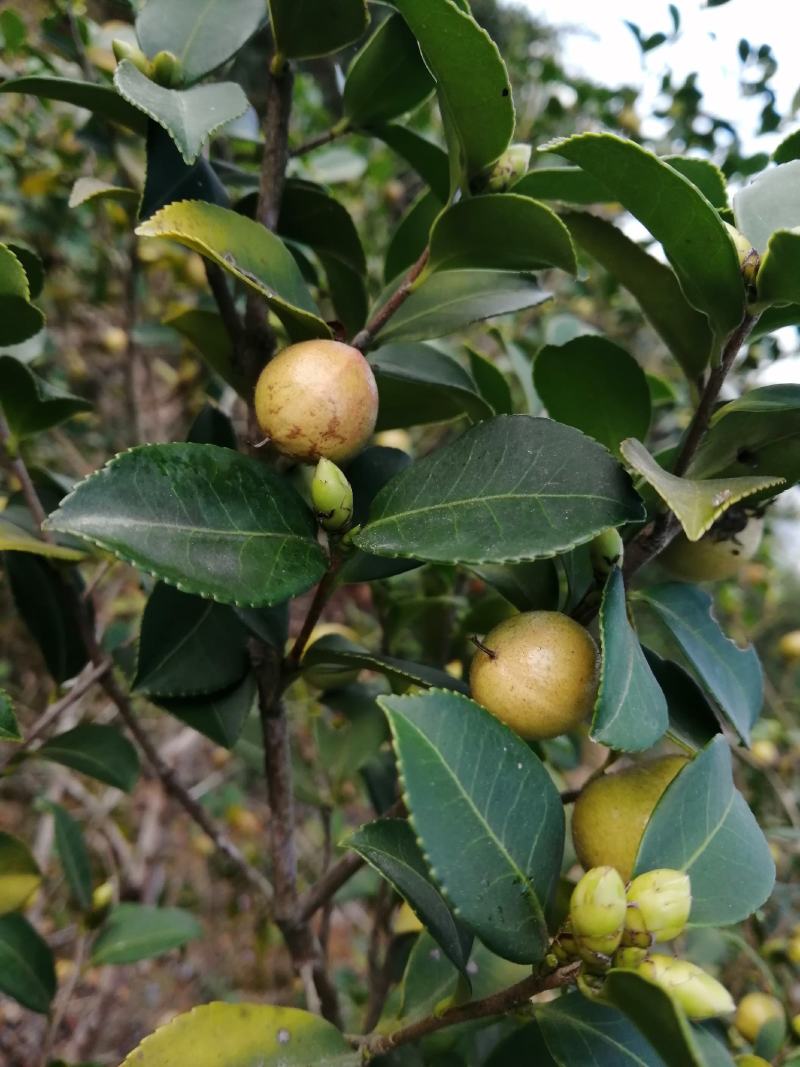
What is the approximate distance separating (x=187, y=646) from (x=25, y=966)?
0.44 metres

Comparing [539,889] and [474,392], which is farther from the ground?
[474,392]

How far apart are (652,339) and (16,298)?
241cm

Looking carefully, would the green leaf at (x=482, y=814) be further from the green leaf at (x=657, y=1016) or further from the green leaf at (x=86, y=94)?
the green leaf at (x=86, y=94)

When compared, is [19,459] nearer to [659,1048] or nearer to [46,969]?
[46,969]

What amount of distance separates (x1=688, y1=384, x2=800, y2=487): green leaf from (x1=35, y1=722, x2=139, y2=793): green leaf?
60cm

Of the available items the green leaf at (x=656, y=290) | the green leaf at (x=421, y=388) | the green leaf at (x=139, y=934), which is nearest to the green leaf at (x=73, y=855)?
the green leaf at (x=139, y=934)

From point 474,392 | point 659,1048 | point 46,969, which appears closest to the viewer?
point 659,1048

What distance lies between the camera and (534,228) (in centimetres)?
55

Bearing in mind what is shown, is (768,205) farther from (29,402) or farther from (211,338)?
(29,402)

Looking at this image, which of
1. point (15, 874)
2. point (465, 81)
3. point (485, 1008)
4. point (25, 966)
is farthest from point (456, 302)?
point (25, 966)

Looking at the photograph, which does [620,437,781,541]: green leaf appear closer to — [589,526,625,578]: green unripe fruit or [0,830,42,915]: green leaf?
[589,526,625,578]: green unripe fruit

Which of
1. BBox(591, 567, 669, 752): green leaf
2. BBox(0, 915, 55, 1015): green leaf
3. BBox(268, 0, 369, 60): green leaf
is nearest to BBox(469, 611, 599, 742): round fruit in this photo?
BBox(591, 567, 669, 752): green leaf

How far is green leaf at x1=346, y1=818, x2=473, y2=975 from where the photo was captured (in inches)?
20.9

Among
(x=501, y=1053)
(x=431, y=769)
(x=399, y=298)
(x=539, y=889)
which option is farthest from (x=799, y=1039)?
(x=399, y=298)
